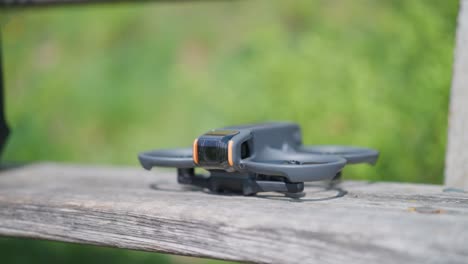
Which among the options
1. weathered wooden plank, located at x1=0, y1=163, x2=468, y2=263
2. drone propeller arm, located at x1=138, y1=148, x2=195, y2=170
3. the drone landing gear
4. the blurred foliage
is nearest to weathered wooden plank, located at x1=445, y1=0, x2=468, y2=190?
weathered wooden plank, located at x1=0, y1=163, x2=468, y2=263

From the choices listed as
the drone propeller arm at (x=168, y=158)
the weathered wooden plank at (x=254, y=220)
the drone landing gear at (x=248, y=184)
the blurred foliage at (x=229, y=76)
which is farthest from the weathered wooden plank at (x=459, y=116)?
the drone propeller arm at (x=168, y=158)

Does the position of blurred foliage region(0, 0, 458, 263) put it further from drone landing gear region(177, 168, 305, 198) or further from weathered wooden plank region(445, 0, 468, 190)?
drone landing gear region(177, 168, 305, 198)

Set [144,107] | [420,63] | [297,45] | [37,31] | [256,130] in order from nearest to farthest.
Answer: [256,130] < [420,63] < [297,45] < [144,107] < [37,31]

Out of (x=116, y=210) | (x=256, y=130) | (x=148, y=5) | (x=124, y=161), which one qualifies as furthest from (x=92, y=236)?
(x=148, y=5)

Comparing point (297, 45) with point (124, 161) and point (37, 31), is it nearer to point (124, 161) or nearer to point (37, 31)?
point (124, 161)

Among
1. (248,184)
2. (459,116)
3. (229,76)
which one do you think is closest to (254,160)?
(248,184)
